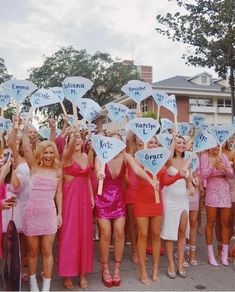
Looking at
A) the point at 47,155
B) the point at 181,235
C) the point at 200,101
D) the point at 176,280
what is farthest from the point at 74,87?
the point at 200,101

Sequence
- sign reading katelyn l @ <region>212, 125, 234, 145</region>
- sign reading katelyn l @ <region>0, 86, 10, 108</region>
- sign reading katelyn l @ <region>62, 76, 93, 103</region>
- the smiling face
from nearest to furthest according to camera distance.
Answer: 1. the smiling face
2. sign reading katelyn l @ <region>62, 76, 93, 103</region>
3. sign reading katelyn l @ <region>212, 125, 234, 145</region>
4. sign reading katelyn l @ <region>0, 86, 10, 108</region>

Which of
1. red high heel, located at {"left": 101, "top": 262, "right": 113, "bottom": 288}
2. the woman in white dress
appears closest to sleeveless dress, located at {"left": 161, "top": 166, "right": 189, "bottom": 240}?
the woman in white dress

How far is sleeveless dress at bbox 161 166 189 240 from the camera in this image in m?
5.05

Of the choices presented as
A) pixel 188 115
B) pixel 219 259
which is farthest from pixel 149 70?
pixel 219 259

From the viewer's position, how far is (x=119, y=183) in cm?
493

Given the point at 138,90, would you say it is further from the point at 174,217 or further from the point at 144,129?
the point at 174,217

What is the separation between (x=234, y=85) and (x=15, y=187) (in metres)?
10.8

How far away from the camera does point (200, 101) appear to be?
4147cm

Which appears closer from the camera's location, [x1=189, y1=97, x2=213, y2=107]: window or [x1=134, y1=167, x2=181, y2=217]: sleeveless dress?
[x1=134, y1=167, x2=181, y2=217]: sleeveless dress

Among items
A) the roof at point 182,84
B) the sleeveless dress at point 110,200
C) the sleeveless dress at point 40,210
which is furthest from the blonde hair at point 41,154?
the roof at point 182,84

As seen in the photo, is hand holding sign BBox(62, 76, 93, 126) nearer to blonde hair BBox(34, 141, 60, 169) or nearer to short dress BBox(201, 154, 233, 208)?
blonde hair BBox(34, 141, 60, 169)

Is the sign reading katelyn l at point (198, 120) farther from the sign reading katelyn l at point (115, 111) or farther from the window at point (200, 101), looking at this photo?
the window at point (200, 101)

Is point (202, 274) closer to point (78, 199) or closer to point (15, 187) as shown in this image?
point (78, 199)

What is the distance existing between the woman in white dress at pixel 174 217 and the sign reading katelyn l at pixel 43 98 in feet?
6.26
